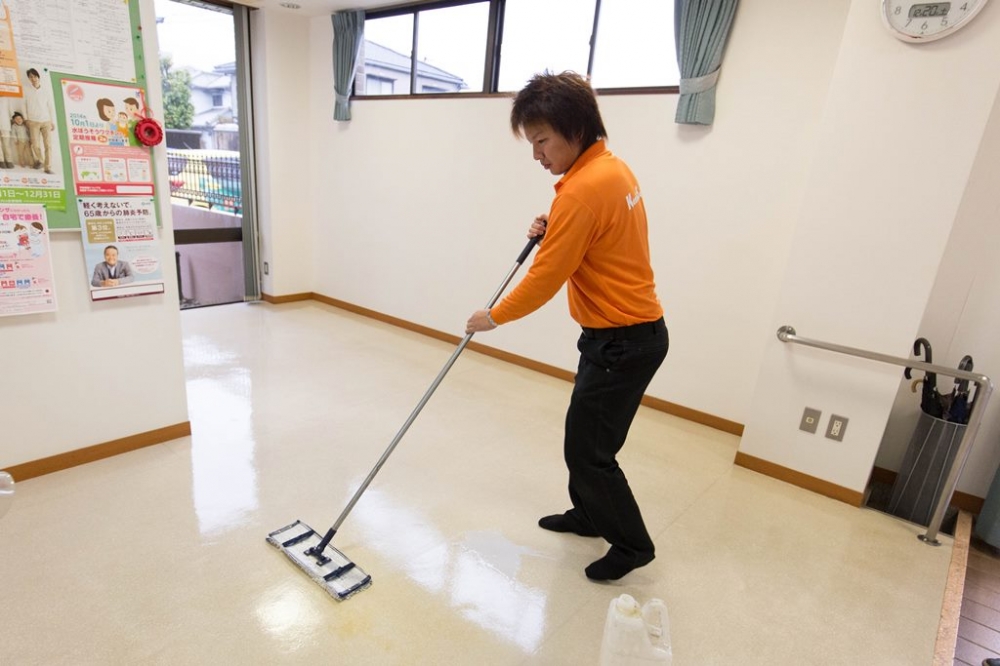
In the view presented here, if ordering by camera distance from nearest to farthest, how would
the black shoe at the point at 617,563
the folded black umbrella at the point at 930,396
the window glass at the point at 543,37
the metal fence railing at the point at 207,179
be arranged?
the black shoe at the point at 617,563 < the folded black umbrella at the point at 930,396 < the window glass at the point at 543,37 < the metal fence railing at the point at 207,179

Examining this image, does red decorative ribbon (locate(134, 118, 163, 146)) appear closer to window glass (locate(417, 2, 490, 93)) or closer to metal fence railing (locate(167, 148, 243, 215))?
window glass (locate(417, 2, 490, 93))

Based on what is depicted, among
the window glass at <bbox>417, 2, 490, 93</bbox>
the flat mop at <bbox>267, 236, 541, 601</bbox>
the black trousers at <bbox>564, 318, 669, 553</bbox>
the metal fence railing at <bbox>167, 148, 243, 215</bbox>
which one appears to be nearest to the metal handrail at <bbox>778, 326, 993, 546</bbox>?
the black trousers at <bbox>564, 318, 669, 553</bbox>

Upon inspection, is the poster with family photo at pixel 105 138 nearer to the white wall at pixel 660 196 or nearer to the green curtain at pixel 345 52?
the white wall at pixel 660 196

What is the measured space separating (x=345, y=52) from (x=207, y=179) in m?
1.61

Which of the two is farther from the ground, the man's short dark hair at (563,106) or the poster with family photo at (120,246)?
the man's short dark hair at (563,106)

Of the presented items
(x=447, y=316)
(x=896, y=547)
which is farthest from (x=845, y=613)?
(x=447, y=316)

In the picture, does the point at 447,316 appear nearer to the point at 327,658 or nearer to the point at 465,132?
the point at 465,132

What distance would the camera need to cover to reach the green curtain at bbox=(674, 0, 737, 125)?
2711 mm

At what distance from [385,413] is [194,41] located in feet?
11.4

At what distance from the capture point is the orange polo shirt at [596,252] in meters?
1.45

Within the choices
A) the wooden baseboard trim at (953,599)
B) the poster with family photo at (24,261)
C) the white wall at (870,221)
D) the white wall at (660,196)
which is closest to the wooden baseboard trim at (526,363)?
the white wall at (660,196)

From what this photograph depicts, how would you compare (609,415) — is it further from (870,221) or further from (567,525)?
(870,221)

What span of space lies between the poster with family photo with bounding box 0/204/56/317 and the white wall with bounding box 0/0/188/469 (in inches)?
1.8

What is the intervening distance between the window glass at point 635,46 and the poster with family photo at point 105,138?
2.40 m
